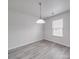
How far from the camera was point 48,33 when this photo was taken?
6207 millimetres

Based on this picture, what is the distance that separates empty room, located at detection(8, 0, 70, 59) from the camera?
9.61 feet

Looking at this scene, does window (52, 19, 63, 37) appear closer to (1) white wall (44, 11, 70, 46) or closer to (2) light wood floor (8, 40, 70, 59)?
(1) white wall (44, 11, 70, 46)

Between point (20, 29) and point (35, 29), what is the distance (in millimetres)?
1821

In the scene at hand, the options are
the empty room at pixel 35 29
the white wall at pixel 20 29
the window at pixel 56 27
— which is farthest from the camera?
the window at pixel 56 27

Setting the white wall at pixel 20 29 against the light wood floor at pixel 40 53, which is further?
the white wall at pixel 20 29

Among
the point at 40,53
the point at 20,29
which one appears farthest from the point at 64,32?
the point at 20,29

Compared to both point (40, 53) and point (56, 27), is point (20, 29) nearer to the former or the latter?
point (40, 53)

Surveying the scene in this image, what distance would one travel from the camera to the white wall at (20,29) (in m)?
3.60

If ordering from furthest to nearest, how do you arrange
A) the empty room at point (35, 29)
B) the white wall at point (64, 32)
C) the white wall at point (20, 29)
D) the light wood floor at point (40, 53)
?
the white wall at point (64, 32) → the white wall at point (20, 29) → the empty room at point (35, 29) → the light wood floor at point (40, 53)

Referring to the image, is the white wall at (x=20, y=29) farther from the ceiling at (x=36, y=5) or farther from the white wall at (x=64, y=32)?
the white wall at (x=64, y=32)

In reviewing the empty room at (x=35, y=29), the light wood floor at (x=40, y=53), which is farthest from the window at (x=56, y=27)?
the light wood floor at (x=40, y=53)

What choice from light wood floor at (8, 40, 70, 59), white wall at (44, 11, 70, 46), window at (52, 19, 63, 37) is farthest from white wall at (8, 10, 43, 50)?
window at (52, 19, 63, 37)

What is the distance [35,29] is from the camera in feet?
18.3
